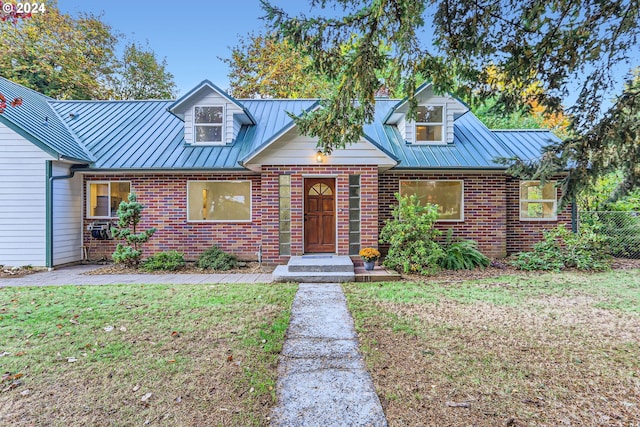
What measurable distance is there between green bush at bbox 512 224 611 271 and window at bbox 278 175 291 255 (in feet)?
20.8

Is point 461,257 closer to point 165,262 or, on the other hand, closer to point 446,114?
point 446,114

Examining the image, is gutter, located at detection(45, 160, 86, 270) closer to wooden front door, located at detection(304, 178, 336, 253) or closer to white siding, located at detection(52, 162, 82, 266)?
white siding, located at detection(52, 162, 82, 266)

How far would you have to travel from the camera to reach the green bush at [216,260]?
8960 mm

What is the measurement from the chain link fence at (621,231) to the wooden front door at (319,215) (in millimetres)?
8158

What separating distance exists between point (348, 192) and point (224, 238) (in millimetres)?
4055

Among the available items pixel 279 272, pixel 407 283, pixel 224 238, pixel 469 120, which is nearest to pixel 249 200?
pixel 224 238

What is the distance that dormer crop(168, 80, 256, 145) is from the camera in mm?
→ 10414

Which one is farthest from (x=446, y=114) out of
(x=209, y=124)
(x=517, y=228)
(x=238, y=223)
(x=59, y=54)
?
(x=59, y=54)

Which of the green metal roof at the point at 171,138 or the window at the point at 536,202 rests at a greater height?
the green metal roof at the point at 171,138

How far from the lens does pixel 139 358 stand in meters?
3.54

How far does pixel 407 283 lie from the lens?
728 cm

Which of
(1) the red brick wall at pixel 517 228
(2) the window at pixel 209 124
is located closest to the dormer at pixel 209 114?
(2) the window at pixel 209 124

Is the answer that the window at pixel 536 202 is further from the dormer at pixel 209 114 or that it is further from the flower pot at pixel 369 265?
the dormer at pixel 209 114

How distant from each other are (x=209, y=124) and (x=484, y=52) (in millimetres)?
8522
